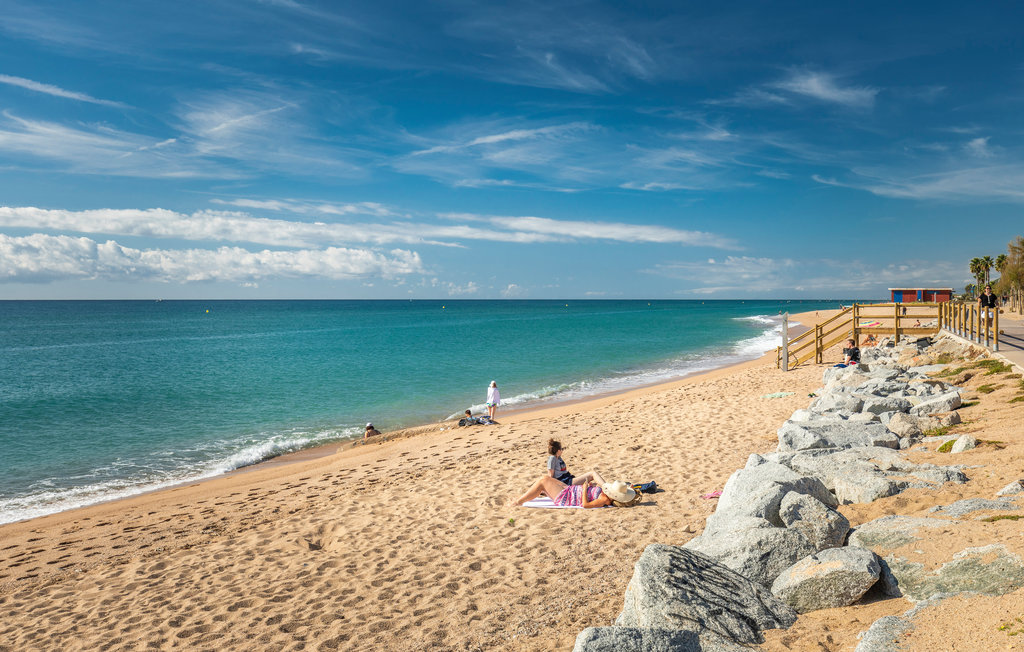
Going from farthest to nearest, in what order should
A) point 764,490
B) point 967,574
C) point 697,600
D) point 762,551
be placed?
point 764,490 → point 762,551 → point 697,600 → point 967,574

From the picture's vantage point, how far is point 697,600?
4.33 meters

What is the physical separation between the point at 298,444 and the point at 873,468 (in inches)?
617

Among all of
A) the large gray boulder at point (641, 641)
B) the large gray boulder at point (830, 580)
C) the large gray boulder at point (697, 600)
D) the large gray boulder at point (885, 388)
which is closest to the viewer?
the large gray boulder at point (641, 641)

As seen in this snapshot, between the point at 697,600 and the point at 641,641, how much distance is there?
86 cm

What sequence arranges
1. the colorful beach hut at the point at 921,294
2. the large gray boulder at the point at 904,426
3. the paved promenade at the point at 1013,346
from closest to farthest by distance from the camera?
the large gray boulder at the point at 904,426 < the paved promenade at the point at 1013,346 < the colorful beach hut at the point at 921,294

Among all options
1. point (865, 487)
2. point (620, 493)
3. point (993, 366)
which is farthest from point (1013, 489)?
point (993, 366)

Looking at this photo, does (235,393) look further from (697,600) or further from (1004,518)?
(1004,518)

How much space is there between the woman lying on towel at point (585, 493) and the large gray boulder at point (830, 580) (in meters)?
3.82

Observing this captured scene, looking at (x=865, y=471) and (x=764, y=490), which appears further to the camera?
(x=865, y=471)

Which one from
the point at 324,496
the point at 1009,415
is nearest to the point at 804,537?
the point at 1009,415

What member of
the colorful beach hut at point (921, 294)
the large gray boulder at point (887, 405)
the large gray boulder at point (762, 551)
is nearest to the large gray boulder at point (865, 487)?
the large gray boulder at point (762, 551)

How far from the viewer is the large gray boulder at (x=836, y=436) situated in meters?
9.05

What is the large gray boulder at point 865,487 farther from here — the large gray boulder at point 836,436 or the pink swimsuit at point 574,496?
the pink swimsuit at point 574,496

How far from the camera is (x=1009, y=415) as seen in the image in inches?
379
